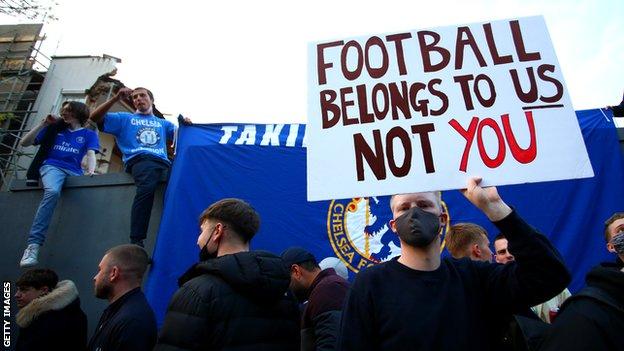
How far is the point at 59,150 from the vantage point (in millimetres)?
5574

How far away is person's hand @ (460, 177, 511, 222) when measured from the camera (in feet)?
5.63

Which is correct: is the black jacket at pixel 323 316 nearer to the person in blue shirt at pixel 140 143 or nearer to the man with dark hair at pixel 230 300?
the man with dark hair at pixel 230 300

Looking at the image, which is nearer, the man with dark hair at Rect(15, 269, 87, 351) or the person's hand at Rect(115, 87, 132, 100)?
the man with dark hair at Rect(15, 269, 87, 351)

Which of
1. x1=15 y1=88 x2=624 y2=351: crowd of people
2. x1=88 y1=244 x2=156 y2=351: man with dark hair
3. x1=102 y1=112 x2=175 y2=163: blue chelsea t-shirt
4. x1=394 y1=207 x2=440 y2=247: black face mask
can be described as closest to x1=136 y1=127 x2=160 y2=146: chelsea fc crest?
x1=102 y1=112 x2=175 y2=163: blue chelsea t-shirt

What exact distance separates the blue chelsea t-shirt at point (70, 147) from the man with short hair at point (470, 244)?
15.5ft

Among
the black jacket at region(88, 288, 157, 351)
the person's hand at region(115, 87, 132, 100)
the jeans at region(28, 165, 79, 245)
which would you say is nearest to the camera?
the black jacket at region(88, 288, 157, 351)

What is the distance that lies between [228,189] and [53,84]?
47.9 feet

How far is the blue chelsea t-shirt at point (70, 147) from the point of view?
18.2 ft

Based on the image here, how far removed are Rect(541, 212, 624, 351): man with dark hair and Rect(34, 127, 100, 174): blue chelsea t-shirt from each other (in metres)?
5.67

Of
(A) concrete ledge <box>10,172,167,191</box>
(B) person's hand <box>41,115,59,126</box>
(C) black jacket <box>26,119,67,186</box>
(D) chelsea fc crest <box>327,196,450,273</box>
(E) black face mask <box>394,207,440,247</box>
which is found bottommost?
(E) black face mask <box>394,207,440,247</box>

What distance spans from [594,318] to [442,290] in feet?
1.66

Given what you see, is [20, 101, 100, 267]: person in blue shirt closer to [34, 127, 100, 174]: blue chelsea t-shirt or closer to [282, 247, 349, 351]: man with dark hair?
[34, 127, 100, 174]: blue chelsea t-shirt

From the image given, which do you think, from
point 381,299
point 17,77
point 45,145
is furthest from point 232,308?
point 17,77

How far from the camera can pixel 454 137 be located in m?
2.12
